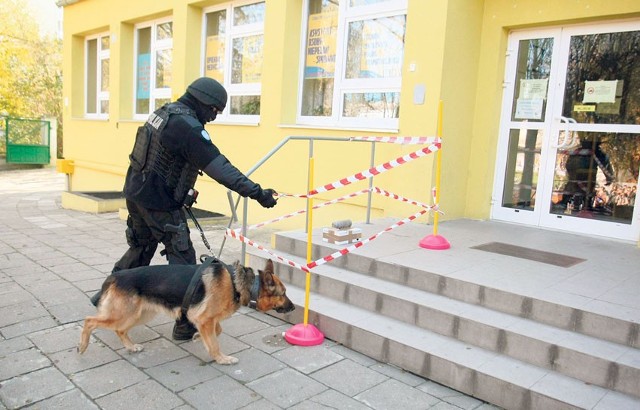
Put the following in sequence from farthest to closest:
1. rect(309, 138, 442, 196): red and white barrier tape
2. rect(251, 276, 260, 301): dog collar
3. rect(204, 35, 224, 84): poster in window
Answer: rect(204, 35, 224, 84): poster in window, rect(309, 138, 442, 196): red and white barrier tape, rect(251, 276, 260, 301): dog collar

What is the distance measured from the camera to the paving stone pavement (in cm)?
304

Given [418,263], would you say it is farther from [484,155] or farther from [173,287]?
[484,155]

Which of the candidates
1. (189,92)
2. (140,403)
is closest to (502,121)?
(189,92)

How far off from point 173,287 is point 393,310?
174 centimetres

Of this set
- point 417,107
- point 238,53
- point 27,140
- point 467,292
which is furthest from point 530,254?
point 27,140

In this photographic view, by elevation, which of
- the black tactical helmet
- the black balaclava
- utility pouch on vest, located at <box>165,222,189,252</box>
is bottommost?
utility pouch on vest, located at <box>165,222,189,252</box>

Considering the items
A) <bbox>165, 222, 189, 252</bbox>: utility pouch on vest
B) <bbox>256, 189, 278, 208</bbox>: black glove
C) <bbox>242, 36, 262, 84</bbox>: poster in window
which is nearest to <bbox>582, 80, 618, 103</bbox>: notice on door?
<bbox>256, 189, 278, 208</bbox>: black glove

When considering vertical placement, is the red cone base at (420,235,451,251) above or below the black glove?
below

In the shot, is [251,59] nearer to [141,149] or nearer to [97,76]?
[141,149]

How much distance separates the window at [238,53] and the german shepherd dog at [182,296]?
5438 mm

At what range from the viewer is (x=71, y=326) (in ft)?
13.2

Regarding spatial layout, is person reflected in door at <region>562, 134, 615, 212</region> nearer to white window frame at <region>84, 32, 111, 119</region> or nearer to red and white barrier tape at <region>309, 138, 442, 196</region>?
red and white barrier tape at <region>309, 138, 442, 196</region>

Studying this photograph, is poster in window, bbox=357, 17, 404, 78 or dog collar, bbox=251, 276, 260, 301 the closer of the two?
dog collar, bbox=251, 276, 260, 301

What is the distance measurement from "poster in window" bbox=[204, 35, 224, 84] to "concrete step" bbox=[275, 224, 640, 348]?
16.9ft
